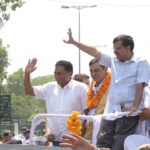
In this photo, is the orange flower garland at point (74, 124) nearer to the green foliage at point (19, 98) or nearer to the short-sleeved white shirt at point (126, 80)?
the short-sleeved white shirt at point (126, 80)

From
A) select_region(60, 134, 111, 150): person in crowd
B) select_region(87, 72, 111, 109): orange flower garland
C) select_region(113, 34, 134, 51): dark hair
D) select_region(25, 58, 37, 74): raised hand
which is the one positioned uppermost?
select_region(113, 34, 134, 51): dark hair

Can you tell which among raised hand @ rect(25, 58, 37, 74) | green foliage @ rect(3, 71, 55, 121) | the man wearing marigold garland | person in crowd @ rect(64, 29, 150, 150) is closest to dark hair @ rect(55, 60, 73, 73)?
raised hand @ rect(25, 58, 37, 74)

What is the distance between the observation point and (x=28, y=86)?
6391 millimetres

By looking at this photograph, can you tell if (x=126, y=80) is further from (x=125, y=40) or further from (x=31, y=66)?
(x=31, y=66)

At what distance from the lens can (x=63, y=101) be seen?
6.14 metres

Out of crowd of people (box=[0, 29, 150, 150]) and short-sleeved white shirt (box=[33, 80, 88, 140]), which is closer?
crowd of people (box=[0, 29, 150, 150])

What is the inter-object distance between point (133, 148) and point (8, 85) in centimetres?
7749

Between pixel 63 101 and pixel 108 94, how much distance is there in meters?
0.76

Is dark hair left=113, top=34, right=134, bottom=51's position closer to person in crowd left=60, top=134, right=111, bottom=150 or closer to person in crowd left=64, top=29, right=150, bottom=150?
person in crowd left=64, top=29, right=150, bottom=150

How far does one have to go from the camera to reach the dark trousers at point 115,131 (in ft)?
16.3

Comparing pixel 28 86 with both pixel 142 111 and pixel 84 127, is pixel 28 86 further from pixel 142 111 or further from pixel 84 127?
pixel 142 111

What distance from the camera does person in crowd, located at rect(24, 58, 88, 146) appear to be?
6.13m

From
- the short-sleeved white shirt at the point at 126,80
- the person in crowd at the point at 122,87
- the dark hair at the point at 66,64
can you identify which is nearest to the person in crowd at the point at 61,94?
the dark hair at the point at 66,64

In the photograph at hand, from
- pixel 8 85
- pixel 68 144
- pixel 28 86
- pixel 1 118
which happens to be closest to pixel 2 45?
pixel 1 118
